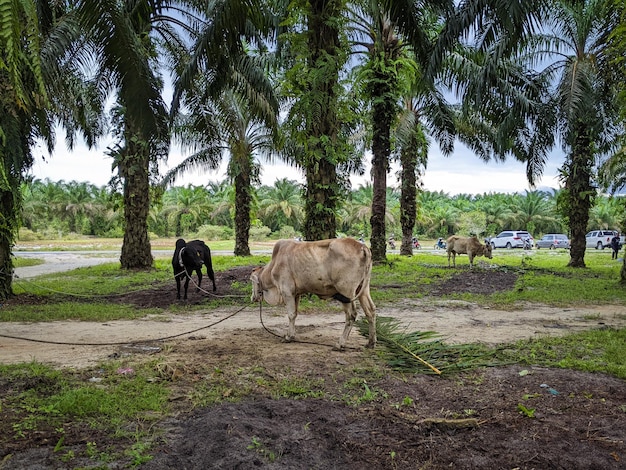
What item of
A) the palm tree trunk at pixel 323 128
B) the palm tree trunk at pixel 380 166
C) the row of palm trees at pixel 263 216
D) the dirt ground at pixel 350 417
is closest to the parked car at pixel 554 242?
the row of palm trees at pixel 263 216

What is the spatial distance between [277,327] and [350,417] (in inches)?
161

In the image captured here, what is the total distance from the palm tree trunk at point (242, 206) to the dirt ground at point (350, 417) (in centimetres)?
1735

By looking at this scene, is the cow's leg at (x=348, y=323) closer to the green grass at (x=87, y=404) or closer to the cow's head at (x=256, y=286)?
the cow's head at (x=256, y=286)

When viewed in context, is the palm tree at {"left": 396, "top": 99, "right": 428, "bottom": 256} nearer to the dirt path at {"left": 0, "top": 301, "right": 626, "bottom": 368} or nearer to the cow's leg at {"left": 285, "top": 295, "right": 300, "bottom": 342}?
the dirt path at {"left": 0, "top": 301, "right": 626, "bottom": 368}

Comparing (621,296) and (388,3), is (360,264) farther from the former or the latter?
(621,296)

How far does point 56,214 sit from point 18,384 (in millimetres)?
57250

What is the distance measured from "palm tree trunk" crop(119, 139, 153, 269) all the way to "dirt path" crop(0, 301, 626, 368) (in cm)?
887

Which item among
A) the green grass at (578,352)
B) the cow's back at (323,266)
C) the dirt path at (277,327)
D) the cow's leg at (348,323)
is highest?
the cow's back at (323,266)

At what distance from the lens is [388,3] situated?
30.2 ft

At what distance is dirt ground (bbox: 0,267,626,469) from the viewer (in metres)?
3.66

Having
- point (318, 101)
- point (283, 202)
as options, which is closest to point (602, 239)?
point (283, 202)

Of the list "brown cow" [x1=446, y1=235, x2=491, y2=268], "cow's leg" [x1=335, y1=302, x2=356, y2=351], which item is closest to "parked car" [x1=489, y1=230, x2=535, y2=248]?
"brown cow" [x1=446, y1=235, x2=491, y2=268]

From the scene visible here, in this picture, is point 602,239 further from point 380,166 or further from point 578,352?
point 578,352

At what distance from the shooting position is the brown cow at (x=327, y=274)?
6.66 metres
